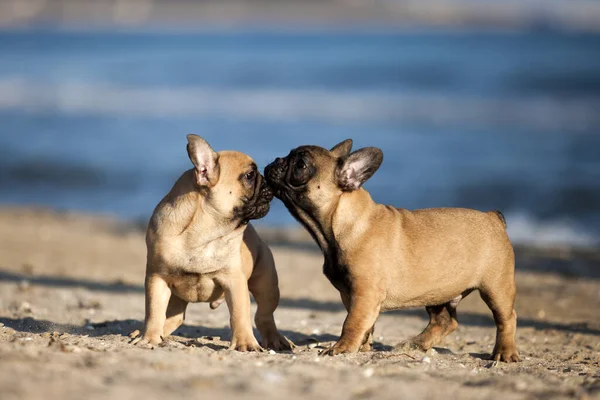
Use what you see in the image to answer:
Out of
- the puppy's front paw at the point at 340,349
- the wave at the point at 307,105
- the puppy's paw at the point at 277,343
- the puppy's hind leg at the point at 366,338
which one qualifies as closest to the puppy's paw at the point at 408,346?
the puppy's hind leg at the point at 366,338

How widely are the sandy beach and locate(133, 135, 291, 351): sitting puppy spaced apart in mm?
357

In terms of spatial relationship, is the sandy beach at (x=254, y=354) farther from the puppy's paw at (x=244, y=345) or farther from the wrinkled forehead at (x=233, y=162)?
the wrinkled forehead at (x=233, y=162)

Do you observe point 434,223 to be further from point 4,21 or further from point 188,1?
point 188,1

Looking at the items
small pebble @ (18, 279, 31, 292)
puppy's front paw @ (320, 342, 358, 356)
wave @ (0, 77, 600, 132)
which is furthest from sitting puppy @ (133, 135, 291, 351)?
wave @ (0, 77, 600, 132)

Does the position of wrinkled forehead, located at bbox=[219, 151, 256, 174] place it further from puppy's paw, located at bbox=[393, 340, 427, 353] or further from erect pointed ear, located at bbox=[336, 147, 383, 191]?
puppy's paw, located at bbox=[393, 340, 427, 353]

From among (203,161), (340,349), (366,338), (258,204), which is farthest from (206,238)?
(366,338)

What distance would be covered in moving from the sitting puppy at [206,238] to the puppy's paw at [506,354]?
187cm

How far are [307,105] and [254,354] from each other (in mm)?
26643

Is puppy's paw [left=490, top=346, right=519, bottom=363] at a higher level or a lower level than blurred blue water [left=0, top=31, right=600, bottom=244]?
lower

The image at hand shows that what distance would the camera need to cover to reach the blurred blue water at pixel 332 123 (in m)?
17.3

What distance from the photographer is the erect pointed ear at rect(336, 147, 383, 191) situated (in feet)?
22.0

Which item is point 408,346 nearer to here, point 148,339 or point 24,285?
point 148,339

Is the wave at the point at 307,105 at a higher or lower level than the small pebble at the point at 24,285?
higher

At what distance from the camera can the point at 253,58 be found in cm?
5453
